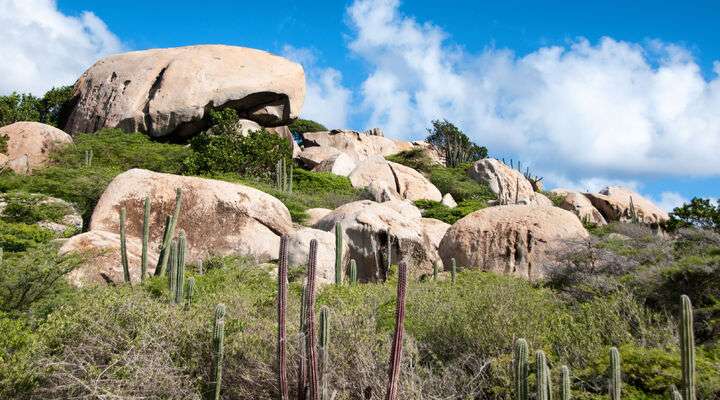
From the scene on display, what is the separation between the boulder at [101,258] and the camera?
512 inches

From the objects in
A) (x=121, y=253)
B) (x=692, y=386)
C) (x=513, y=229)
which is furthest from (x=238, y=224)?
(x=692, y=386)

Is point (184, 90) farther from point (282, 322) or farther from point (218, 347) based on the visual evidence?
point (282, 322)

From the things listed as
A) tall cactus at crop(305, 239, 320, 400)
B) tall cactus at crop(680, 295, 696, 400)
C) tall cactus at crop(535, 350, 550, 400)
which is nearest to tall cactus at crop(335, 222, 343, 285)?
tall cactus at crop(305, 239, 320, 400)

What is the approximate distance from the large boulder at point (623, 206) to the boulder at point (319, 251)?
25.2m

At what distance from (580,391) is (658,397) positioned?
73cm

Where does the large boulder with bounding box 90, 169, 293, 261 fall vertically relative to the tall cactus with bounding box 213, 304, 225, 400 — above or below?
above

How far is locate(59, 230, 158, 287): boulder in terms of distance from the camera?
1302 cm

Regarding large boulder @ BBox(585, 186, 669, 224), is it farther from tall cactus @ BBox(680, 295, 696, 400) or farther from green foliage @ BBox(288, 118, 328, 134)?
tall cactus @ BBox(680, 295, 696, 400)

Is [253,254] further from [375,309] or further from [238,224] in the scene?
[375,309]

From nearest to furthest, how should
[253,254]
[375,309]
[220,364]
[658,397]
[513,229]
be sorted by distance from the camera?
[658,397], [220,364], [375,309], [253,254], [513,229]

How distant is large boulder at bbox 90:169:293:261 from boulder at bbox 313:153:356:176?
785 inches

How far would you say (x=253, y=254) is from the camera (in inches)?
675

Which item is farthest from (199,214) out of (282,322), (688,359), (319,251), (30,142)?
(30,142)

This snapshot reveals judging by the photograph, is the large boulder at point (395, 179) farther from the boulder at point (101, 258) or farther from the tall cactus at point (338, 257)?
the boulder at point (101, 258)
